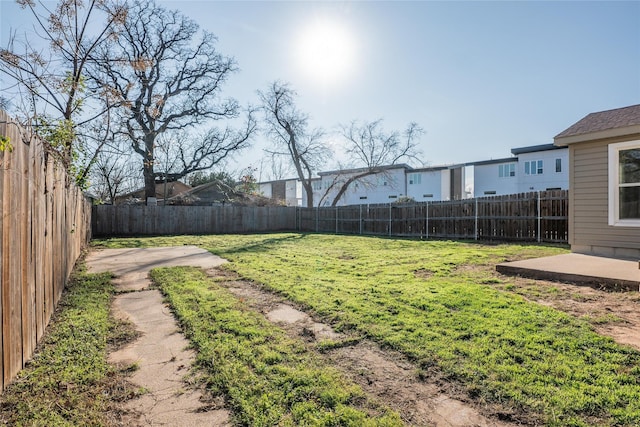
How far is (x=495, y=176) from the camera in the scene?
24.7 m

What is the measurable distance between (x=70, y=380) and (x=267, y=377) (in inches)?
Answer: 47.9

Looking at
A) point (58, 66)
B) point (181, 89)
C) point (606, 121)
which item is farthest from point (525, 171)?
point (58, 66)

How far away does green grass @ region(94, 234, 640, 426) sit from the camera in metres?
1.74

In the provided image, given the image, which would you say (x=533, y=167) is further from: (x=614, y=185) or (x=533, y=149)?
(x=614, y=185)

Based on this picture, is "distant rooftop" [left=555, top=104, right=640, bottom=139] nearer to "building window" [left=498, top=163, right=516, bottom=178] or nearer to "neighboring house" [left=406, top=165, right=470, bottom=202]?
"building window" [left=498, top=163, right=516, bottom=178]

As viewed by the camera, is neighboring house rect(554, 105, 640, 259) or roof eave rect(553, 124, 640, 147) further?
neighboring house rect(554, 105, 640, 259)

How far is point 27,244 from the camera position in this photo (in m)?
2.27

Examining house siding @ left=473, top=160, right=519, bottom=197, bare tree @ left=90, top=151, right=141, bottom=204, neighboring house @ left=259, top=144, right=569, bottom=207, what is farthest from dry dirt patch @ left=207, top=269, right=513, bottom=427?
house siding @ left=473, top=160, right=519, bottom=197

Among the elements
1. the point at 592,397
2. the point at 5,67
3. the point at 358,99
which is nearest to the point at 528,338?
the point at 592,397

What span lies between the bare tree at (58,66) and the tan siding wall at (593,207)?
355 inches

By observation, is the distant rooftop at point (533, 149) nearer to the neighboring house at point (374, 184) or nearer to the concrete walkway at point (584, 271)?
the neighboring house at point (374, 184)

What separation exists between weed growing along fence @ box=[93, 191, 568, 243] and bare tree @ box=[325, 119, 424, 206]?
7625 mm

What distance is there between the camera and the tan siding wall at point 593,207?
19.9 feet

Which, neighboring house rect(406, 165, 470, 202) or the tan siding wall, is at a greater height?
neighboring house rect(406, 165, 470, 202)
